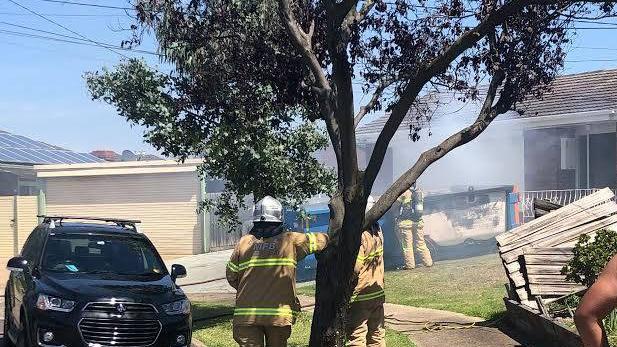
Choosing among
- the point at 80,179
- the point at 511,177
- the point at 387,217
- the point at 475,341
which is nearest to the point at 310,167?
the point at 475,341

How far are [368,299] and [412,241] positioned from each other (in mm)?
8302

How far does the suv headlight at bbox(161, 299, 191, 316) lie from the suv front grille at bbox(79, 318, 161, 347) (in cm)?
21

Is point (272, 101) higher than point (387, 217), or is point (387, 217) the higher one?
point (272, 101)

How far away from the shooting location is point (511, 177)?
2125cm

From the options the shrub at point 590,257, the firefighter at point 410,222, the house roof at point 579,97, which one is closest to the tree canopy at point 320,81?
the shrub at point 590,257

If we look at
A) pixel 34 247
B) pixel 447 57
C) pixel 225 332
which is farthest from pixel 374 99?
pixel 34 247

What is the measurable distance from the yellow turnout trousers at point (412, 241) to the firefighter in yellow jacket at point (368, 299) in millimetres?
7823

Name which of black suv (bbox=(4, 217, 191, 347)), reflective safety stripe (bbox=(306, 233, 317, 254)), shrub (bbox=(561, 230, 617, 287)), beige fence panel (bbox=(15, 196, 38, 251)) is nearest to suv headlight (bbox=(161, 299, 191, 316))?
black suv (bbox=(4, 217, 191, 347))

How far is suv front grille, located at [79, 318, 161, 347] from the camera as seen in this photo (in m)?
6.86

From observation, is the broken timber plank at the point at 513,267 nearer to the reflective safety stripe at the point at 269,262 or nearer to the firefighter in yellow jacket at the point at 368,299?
the firefighter in yellow jacket at the point at 368,299

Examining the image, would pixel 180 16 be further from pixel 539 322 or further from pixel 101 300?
pixel 539 322

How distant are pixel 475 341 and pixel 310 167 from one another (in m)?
3.27

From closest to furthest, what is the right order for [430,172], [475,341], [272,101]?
[272,101], [475,341], [430,172]

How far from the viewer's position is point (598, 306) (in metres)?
2.57
